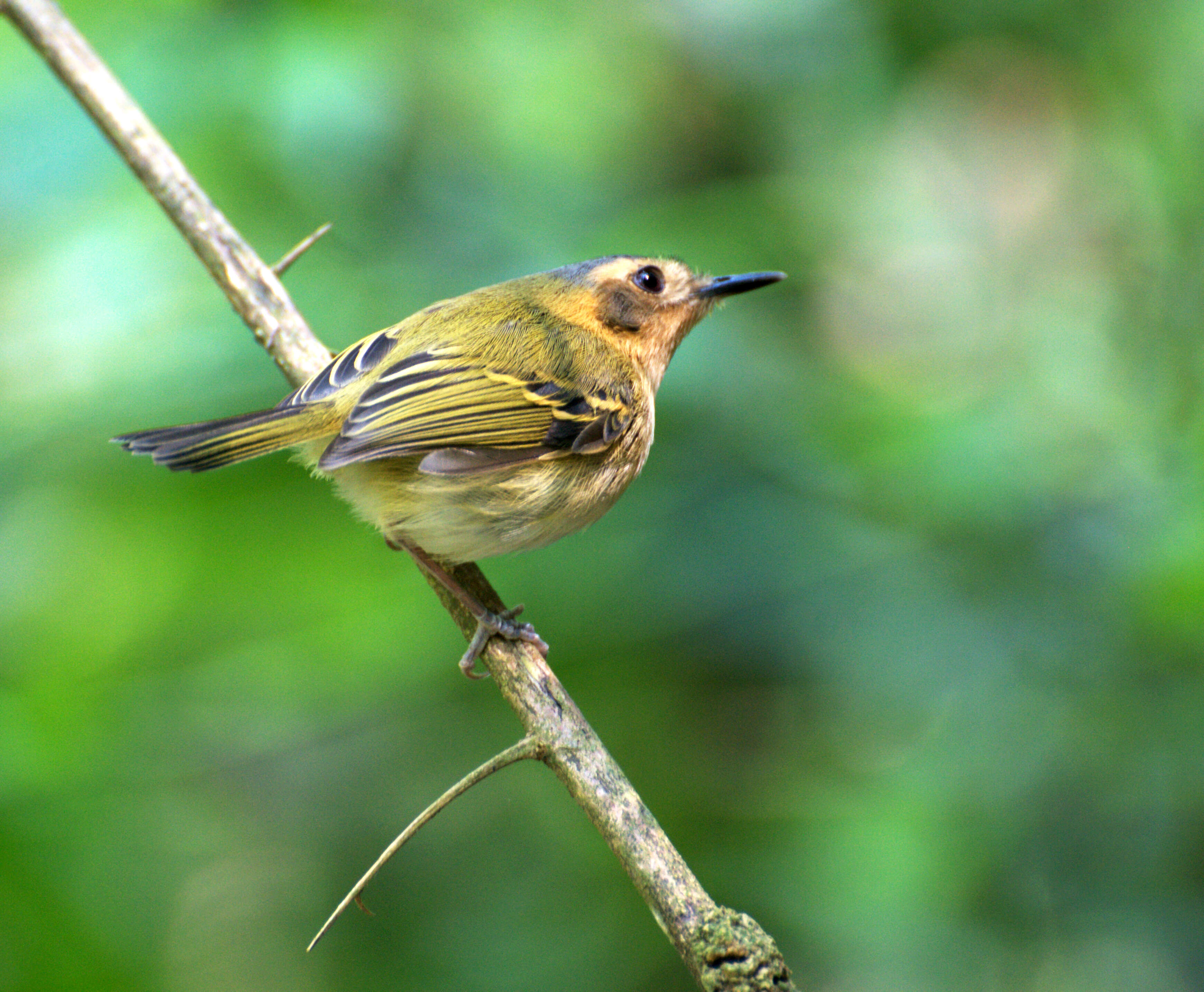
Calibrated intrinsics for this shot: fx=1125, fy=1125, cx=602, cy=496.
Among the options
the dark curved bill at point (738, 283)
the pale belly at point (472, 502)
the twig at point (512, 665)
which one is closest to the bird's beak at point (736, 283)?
the dark curved bill at point (738, 283)

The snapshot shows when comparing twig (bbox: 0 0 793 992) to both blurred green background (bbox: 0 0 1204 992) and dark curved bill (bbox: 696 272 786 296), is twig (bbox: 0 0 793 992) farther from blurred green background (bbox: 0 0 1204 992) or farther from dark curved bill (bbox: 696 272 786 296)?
dark curved bill (bbox: 696 272 786 296)

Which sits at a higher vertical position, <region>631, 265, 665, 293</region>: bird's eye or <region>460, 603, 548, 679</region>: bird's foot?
<region>631, 265, 665, 293</region>: bird's eye

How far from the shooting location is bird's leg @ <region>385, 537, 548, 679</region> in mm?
2570

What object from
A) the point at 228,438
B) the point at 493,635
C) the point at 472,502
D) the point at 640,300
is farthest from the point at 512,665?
the point at 640,300

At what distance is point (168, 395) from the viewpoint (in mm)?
2863

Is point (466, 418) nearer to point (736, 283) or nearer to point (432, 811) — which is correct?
point (736, 283)

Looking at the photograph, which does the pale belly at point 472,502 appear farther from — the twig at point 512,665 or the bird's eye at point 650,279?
the bird's eye at point 650,279

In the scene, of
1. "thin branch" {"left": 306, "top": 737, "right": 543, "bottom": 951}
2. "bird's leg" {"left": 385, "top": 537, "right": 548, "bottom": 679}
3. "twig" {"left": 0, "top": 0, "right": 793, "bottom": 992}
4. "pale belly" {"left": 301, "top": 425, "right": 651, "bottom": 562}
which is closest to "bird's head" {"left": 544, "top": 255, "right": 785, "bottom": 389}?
"pale belly" {"left": 301, "top": 425, "right": 651, "bottom": 562}

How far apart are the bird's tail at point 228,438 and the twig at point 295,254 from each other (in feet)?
1.20

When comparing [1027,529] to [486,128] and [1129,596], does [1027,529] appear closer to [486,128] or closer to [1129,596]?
[1129,596]

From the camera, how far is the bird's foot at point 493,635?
2568 mm

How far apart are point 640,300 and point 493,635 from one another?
127 cm

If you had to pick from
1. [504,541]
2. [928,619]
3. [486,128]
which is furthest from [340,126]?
[928,619]

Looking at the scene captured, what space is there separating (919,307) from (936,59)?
3.09 ft
